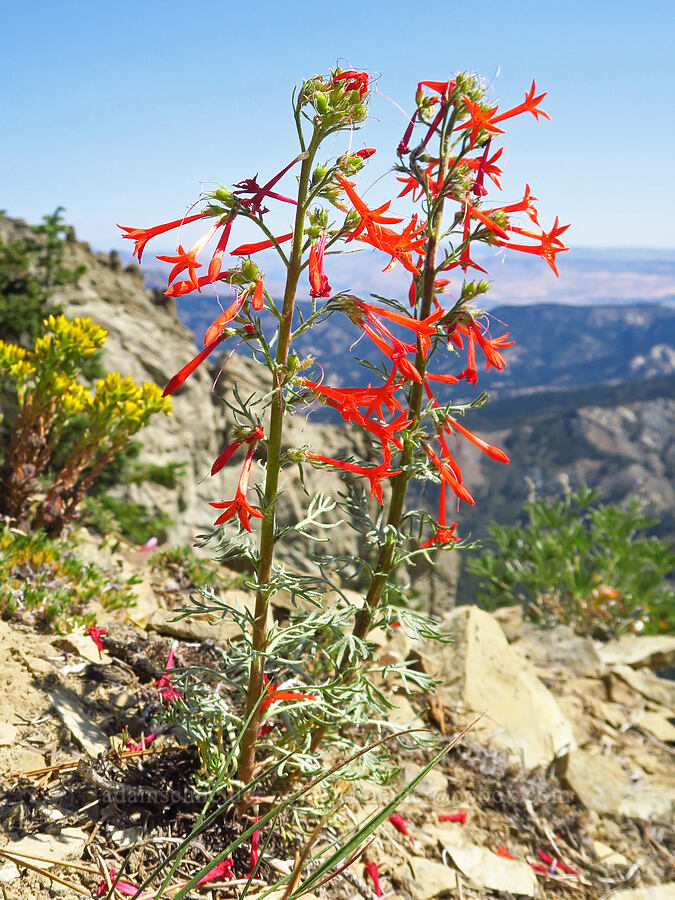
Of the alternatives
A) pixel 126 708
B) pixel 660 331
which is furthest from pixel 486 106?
pixel 660 331

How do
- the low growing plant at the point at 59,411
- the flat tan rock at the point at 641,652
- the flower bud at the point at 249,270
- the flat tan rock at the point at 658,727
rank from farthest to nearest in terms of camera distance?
1. the flat tan rock at the point at 641,652
2. the flat tan rock at the point at 658,727
3. the low growing plant at the point at 59,411
4. the flower bud at the point at 249,270

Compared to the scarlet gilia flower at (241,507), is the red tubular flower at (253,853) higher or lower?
lower

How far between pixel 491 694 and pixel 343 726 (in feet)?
5.01

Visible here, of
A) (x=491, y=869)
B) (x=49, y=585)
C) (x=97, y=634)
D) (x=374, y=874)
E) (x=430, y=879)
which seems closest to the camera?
(x=374, y=874)

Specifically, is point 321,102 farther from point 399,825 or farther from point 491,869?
point 491,869

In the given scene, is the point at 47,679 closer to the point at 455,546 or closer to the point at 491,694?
the point at 455,546

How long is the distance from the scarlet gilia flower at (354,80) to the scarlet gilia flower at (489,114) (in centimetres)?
52

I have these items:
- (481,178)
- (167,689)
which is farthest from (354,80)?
(167,689)

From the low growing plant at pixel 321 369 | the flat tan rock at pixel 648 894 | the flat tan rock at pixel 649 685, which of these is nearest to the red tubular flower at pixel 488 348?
Answer: the low growing plant at pixel 321 369

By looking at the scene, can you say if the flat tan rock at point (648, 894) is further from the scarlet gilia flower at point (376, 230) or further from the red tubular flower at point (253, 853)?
the scarlet gilia flower at point (376, 230)

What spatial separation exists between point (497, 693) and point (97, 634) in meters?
2.89

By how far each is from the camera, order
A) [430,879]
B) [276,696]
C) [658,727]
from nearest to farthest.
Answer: [276,696] < [430,879] < [658,727]

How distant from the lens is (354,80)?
192 centimetres

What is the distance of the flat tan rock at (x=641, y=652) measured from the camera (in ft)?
21.4
